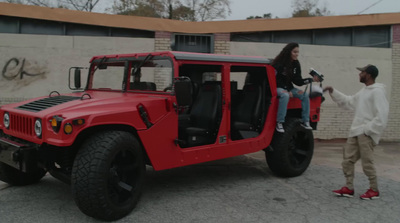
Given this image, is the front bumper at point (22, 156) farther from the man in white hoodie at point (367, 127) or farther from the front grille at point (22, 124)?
the man in white hoodie at point (367, 127)

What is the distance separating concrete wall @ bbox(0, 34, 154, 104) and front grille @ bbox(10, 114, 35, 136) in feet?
14.2

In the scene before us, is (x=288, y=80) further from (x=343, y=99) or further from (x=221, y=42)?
(x=221, y=42)

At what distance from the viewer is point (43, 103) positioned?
4.20m

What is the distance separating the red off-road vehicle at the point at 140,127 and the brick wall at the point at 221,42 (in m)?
3.25

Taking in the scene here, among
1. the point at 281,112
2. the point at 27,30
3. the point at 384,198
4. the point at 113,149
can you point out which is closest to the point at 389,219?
the point at 384,198

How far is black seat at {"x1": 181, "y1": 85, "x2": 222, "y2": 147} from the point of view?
4.74 m

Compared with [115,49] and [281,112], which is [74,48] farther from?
[281,112]

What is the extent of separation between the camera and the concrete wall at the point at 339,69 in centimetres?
938

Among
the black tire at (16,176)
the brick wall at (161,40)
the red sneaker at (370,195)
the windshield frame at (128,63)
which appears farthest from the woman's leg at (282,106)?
the brick wall at (161,40)

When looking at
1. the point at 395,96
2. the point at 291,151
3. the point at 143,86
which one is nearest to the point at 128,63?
the point at 143,86

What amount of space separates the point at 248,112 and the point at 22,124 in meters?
3.08

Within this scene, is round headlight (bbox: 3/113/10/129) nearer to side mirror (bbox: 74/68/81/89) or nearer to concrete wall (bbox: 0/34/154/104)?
side mirror (bbox: 74/68/81/89)

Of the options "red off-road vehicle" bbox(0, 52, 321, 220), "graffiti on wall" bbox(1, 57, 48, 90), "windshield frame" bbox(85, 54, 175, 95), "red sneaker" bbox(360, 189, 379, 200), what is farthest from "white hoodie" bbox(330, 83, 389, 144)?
"graffiti on wall" bbox(1, 57, 48, 90)

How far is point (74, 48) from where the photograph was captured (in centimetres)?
831
